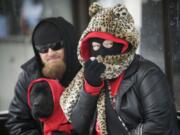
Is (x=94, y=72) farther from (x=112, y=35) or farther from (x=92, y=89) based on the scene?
(x=112, y=35)

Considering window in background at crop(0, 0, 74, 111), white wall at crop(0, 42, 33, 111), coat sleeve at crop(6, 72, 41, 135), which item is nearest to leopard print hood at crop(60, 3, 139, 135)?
coat sleeve at crop(6, 72, 41, 135)

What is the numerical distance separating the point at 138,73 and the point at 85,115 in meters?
0.49

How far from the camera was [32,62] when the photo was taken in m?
5.06

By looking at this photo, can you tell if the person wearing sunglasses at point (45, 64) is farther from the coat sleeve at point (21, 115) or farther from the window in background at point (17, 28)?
the window in background at point (17, 28)

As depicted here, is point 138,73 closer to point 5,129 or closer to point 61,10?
point 5,129

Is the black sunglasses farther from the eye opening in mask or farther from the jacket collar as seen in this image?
the jacket collar

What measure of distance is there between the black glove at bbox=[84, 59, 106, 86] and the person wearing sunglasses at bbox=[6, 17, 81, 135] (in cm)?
58

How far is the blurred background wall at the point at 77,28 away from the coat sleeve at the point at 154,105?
0.76m

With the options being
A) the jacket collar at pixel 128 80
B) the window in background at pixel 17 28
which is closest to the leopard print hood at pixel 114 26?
the jacket collar at pixel 128 80

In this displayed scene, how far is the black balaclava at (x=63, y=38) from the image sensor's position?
4.86 m

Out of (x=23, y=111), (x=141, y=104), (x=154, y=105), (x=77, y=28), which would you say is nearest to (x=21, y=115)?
(x=23, y=111)

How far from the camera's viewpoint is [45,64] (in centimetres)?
485

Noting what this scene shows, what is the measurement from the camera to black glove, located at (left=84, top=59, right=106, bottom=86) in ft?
13.8

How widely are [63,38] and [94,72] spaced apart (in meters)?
0.75
